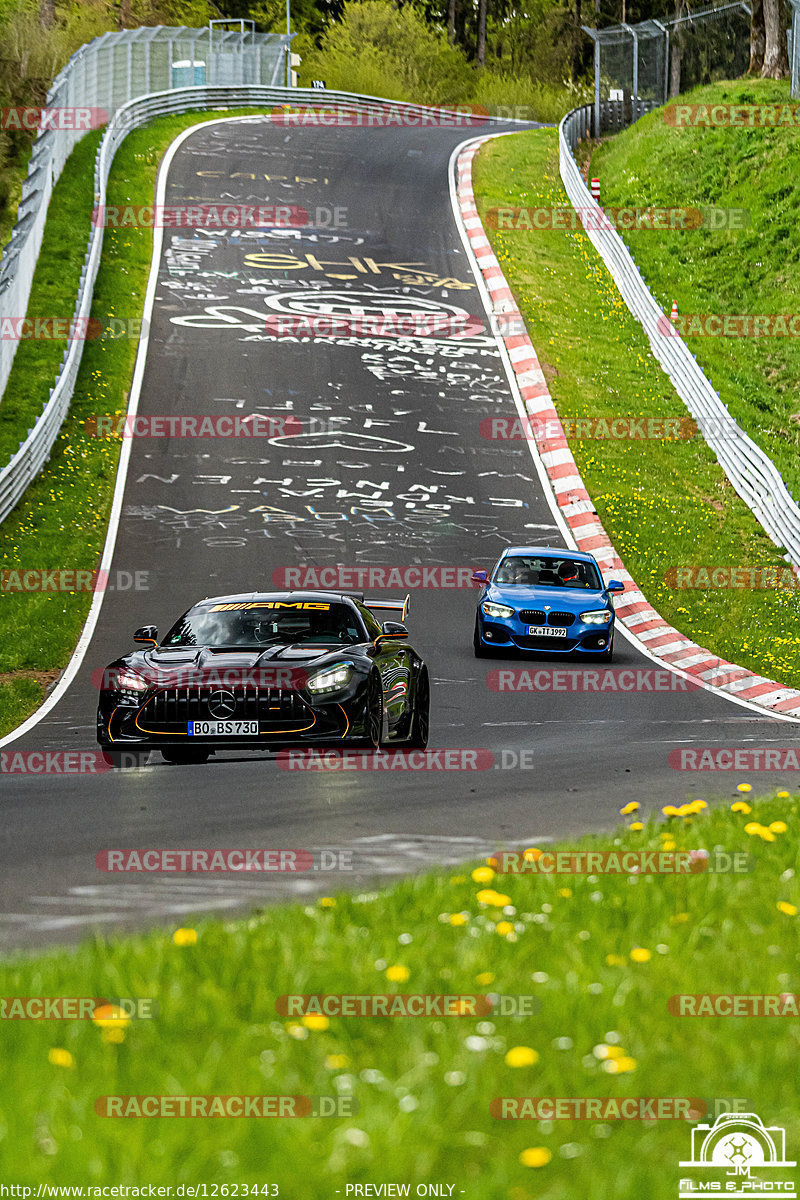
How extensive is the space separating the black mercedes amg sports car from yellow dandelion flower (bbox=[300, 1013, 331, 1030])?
5832 millimetres

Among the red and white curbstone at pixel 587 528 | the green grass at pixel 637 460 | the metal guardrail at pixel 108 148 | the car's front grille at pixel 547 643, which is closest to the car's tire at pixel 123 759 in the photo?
the red and white curbstone at pixel 587 528

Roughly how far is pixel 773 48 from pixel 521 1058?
5291 cm

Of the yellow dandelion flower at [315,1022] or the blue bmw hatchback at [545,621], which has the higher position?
the yellow dandelion flower at [315,1022]

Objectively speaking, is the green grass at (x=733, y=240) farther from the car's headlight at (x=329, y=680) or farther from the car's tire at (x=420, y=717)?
the car's headlight at (x=329, y=680)

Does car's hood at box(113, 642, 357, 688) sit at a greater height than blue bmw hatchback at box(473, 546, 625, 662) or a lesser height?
greater

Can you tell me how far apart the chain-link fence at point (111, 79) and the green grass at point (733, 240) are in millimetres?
16314

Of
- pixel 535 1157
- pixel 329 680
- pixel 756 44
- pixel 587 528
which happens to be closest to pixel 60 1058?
pixel 535 1157

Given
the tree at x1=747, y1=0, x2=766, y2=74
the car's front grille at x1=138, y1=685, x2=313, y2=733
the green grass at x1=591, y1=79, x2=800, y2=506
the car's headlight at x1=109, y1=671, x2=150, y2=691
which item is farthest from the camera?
the tree at x1=747, y1=0, x2=766, y2=74

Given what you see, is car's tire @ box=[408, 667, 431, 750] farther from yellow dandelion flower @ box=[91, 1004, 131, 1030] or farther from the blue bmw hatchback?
yellow dandelion flower @ box=[91, 1004, 131, 1030]

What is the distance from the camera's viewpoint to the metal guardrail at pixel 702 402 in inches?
964

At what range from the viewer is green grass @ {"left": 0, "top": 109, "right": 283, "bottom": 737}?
1773 centimetres

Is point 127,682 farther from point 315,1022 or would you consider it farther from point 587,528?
point 587,528

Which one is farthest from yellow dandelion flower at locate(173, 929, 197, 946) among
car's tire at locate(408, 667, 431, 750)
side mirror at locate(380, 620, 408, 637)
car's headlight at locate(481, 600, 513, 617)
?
car's headlight at locate(481, 600, 513, 617)

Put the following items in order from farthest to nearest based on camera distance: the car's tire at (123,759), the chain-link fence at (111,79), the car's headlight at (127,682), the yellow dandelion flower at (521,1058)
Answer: the chain-link fence at (111,79), the car's tire at (123,759), the car's headlight at (127,682), the yellow dandelion flower at (521,1058)
